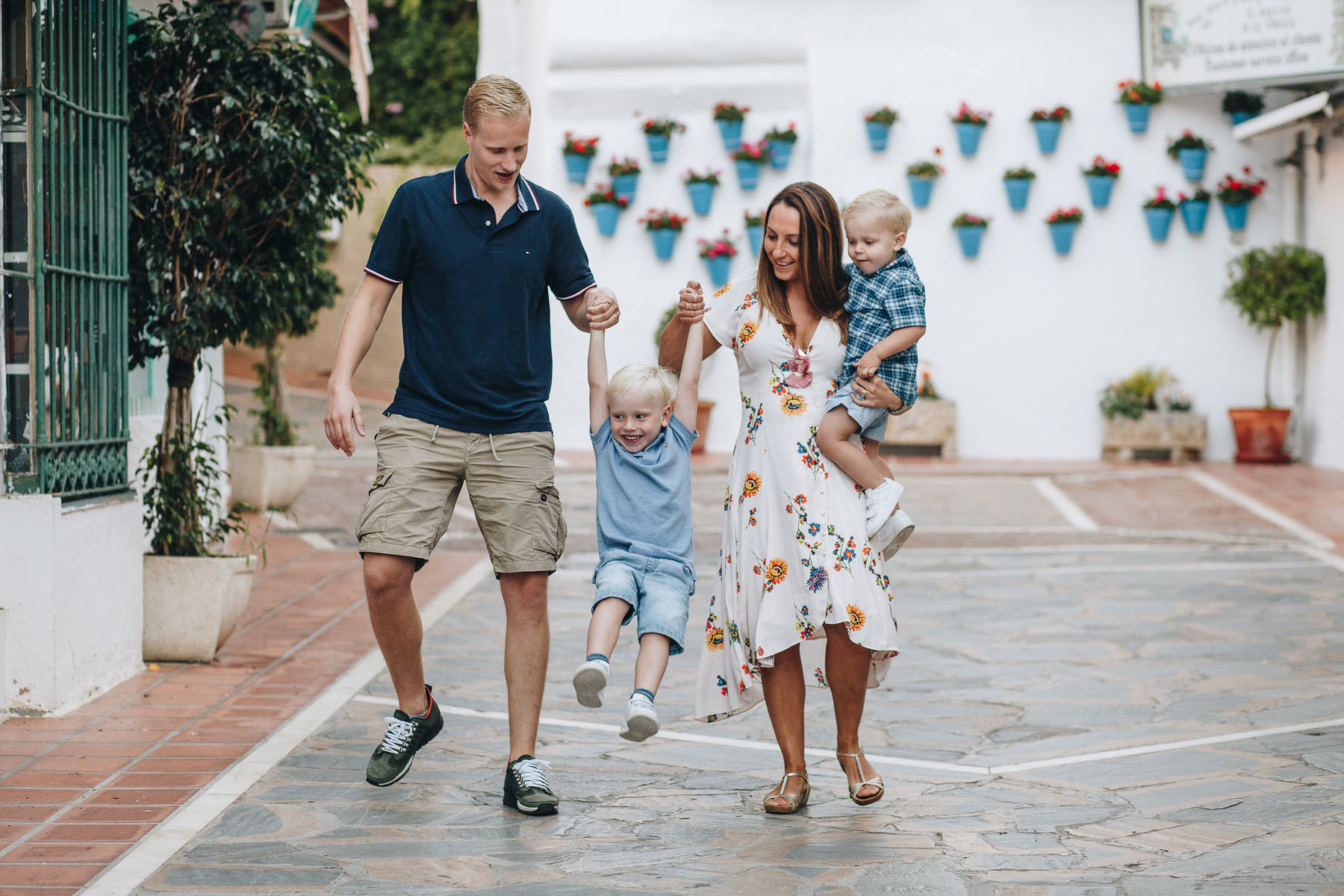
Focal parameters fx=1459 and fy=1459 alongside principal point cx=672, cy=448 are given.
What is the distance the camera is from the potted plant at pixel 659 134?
14.7m

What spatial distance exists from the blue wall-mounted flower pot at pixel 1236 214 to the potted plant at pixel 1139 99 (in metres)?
1.14

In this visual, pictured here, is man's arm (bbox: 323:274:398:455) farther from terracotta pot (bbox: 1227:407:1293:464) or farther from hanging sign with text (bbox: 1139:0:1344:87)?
hanging sign with text (bbox: 1139:0:1344:87)

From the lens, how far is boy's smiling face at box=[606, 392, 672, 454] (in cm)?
388

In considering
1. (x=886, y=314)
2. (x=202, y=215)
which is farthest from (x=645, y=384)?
(x=202, y=215)

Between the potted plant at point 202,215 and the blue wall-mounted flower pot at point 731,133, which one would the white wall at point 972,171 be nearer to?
the blue wall-mounted flower pot at point 731,133

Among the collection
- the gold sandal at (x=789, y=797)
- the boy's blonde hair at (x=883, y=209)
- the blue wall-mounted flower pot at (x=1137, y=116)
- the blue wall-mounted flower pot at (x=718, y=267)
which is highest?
the blue wall-mounted flower pot at (x=1137, y=116)

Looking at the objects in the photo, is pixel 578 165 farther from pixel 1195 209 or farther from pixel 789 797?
pixel 789 797

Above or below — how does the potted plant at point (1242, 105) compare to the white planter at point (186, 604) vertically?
above

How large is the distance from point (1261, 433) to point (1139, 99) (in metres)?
3.45

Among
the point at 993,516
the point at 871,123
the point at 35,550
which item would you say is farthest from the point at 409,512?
the point at 871,123

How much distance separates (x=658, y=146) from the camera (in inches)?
583

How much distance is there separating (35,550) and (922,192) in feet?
37.0

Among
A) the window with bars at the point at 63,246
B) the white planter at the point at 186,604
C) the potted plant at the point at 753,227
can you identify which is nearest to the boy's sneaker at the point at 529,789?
the window with bars at the point at 63,246

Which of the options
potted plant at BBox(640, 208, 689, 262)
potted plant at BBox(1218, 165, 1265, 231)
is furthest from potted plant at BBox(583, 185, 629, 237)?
potted plant at BBox(1218, 165, 1265, 231)
